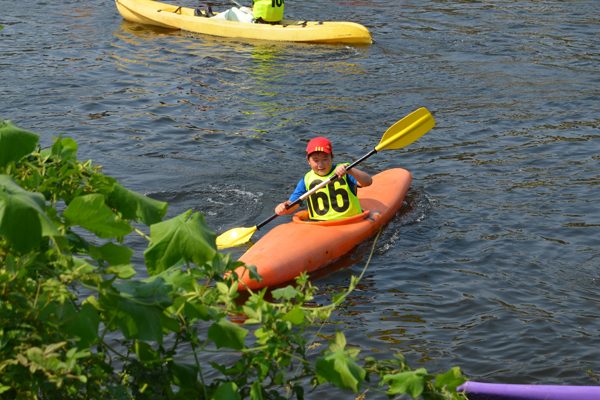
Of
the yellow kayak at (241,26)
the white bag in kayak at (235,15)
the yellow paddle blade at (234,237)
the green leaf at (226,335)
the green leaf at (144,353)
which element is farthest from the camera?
the white bag in kayak at (235,15)

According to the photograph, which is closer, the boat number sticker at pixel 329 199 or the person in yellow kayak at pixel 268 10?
the boat number sticker at pixel 329 199

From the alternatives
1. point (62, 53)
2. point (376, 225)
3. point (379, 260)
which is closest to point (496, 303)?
point (379, 260)

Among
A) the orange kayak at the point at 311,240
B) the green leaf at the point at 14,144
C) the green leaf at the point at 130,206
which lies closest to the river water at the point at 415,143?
the orange kayak at the point at 311,240

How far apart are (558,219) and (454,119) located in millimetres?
3331

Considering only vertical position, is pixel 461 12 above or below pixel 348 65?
above

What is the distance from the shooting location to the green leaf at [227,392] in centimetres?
162

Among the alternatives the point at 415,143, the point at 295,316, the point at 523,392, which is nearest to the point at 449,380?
the point at 295,316

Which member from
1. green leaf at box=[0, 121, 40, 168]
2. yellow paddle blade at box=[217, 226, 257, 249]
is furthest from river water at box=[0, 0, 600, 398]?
green leaf at box=[0, 121, 40, 168]

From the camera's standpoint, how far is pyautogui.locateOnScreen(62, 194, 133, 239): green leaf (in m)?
1.56

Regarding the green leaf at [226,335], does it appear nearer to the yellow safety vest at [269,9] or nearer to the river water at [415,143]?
the river water at [415,143]

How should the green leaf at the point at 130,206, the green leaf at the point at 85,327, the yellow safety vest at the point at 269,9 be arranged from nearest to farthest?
the green leaf at the point at 85,327, the green leaf at the point at 130,206, the yellow safety vest at the point at 269,9

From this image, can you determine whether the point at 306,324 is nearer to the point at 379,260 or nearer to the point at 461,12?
the point at 379,260

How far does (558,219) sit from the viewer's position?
244 inches

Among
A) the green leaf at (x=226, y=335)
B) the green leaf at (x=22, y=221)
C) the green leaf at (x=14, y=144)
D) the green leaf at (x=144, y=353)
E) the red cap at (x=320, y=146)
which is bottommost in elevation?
the red cap at (x=320, y=146)
